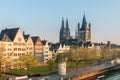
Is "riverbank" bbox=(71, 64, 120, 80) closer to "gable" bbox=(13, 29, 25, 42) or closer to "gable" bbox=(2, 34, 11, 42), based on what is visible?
"gable" bbox=(13, 29, 25, 42)

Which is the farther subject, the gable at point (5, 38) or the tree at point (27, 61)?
the gable at point (5, 38)

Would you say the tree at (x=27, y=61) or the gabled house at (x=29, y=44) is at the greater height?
the gabled house at (x=29, y=44)

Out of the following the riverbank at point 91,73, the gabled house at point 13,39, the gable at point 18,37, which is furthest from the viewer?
the gable at point 18,37

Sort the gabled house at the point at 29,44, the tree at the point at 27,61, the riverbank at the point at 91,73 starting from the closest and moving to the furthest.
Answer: the riverbank at the point at 91,73, the tree at the point at 27,61, the gabled house at the point at 29,44

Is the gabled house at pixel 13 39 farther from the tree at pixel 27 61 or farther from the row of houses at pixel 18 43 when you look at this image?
the tree at pixel 27 61

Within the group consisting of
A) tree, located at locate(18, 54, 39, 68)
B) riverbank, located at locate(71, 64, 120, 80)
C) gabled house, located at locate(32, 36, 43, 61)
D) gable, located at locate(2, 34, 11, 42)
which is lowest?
riverbank, located at locate(71, 64, 120, 80)

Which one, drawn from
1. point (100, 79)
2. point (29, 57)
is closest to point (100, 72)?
point (100, 79)

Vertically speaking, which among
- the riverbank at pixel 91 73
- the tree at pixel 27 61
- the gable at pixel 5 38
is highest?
the gable at pixel 5 38

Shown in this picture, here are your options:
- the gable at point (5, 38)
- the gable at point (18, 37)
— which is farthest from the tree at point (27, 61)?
the gable at point (18, 37)

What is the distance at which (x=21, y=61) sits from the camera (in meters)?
82.1

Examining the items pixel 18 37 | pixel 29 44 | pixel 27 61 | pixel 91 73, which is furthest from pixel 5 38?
pixel 91 73

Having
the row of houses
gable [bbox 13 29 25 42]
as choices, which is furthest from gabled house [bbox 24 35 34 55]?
gable [bbox 13 29 25 42]

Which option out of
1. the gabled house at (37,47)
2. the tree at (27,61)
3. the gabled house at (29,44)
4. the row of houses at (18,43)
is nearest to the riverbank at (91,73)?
the tree at (27,61)

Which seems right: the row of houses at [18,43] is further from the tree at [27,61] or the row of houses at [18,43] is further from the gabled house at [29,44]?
the tree at [27,61]
